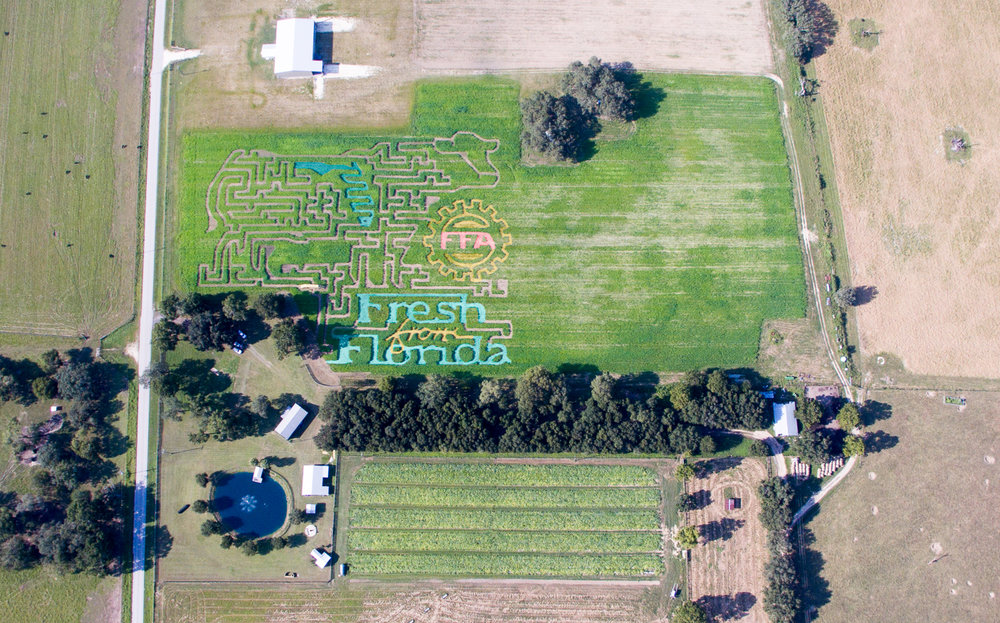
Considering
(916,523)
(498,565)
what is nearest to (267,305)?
(498,565)

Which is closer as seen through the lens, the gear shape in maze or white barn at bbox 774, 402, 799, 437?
white barn at bbox 774, 402, 799, 437

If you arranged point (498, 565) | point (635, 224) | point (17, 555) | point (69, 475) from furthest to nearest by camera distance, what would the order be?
1. point (635, 224)
2. point (498, 565)
3. point (69, 475)
4. point (17, 555)

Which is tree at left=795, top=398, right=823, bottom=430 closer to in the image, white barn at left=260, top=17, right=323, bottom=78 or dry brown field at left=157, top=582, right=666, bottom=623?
dry brown field at left=157, top=582, right=666, bottom=623

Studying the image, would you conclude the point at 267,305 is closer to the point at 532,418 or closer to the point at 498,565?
the point at 532,418

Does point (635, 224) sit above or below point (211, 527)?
above

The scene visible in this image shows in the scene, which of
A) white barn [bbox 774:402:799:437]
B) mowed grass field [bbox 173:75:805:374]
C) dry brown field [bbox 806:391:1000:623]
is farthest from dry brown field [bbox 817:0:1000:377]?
white barn [bbox 774:402:799:437]

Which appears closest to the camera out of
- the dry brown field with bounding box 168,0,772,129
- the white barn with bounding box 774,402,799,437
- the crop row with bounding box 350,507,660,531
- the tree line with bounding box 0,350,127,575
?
the tree line with bounding box 0,350,127,575

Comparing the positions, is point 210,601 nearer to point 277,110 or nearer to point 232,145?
point 232,145
